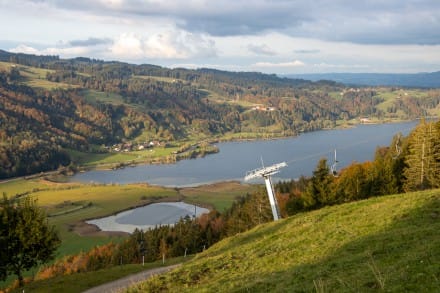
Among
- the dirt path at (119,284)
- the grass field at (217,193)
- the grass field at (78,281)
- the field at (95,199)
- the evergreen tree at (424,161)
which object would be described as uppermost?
the evergreen tree at (424,161)

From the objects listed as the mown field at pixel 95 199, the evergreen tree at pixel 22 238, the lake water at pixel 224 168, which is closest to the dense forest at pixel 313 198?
the evergreen tree at pixel 22 238

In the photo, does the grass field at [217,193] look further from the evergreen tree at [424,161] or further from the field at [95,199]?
the evergreen tree at [424,161]

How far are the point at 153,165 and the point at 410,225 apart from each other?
17937cm

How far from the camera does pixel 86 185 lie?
143500 millimetres

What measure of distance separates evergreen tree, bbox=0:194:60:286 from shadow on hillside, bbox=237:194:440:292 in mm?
22761

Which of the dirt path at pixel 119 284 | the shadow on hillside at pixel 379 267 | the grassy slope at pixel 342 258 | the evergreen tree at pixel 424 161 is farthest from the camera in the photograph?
the evergreen tree at pixel 424 161

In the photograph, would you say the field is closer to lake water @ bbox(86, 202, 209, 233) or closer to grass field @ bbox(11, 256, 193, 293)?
lake water @ bbox(86, 202, 209, 233)

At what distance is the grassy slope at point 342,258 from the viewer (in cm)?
1182

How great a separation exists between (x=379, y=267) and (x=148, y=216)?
3609 inches

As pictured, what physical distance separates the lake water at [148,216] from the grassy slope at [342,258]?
7051 centimetres

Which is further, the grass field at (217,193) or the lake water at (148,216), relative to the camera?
the grass field at (217,193)

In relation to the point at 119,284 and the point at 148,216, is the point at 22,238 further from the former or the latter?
the point at 148,216

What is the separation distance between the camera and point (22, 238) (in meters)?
33.1

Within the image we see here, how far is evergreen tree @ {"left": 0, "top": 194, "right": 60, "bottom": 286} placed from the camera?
33.1 m
